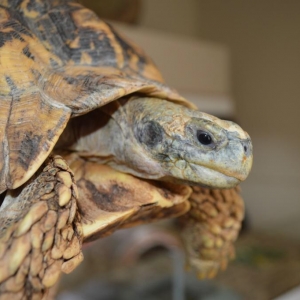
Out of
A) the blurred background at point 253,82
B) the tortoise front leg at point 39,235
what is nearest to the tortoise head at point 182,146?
the tortoise front leg at point 39,235

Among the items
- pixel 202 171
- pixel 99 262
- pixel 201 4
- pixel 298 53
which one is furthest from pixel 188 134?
pixel 201 4

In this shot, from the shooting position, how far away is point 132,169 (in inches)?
28.6

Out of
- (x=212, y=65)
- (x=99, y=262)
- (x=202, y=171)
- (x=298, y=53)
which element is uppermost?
(x=202, y=171)

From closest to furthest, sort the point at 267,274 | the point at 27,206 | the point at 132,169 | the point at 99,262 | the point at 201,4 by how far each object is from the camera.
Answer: the point at 27,206 < the point at 132,169 < the point at 267,274 < the point at 99,262 < the point at 201,4

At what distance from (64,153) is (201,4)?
10.2 ft

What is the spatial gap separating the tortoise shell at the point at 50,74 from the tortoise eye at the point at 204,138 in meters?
0.13

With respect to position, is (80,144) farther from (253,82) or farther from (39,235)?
(253,82)

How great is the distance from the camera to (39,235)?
0.53 meters

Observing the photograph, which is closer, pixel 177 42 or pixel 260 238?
pixel 177 42

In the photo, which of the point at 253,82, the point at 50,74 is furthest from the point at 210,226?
the point at 253,82

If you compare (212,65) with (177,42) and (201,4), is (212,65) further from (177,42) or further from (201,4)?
(201,4)

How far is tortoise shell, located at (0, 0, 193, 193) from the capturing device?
571 mm

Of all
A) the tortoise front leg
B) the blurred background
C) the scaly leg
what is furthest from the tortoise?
the blurred background

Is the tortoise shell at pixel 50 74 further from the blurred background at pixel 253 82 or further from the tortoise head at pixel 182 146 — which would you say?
the blurred background at pixel 253 82
